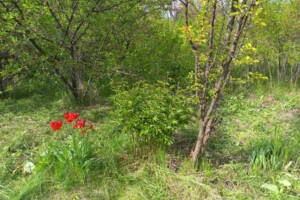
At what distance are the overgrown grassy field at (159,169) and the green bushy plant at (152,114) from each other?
0.19 meters

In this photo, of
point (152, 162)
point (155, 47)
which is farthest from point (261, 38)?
point (152, 162)

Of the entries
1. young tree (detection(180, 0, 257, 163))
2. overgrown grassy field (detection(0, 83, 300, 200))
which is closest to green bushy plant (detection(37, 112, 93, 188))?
overgrown grassy field (detection(0, 83, 300, 200))

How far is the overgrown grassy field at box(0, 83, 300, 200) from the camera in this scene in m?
2.33

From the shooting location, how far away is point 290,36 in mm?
5383

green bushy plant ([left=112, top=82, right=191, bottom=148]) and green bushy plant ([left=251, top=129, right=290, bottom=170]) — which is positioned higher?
green bushy plant ([left=112, top=82, right=191, bottom=148])

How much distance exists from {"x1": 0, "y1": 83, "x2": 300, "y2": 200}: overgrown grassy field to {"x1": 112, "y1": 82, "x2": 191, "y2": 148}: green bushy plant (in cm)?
19

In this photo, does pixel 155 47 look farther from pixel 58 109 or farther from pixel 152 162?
pixel 152 162

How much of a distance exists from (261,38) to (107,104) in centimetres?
327

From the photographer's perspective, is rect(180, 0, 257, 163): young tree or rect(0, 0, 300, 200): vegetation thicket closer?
rect(180, 0, 257, 163): young tree

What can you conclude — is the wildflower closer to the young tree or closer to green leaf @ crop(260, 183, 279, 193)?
the young tree

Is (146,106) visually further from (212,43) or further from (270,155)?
(270,155)

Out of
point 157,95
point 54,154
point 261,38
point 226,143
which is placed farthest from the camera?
point 261,38

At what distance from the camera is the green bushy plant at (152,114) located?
8.47ft

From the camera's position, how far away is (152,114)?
2598 millimetres
